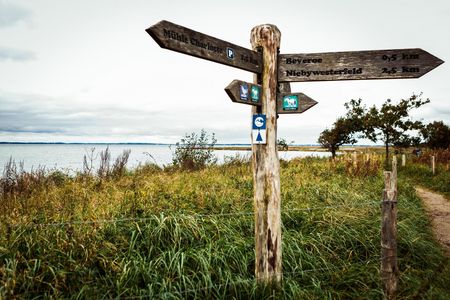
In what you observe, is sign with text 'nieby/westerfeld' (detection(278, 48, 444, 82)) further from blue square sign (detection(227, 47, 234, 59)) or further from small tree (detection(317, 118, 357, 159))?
small tree (detection(317, 118, 357, 159))

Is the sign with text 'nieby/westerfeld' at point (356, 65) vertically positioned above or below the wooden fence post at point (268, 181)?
above

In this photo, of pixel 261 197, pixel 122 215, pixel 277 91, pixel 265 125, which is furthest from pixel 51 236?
pixel 277 91

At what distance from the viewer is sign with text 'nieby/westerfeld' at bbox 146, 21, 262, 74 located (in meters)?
2.37

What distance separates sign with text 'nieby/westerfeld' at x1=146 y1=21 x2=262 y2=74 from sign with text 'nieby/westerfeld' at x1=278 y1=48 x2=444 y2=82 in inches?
14.8

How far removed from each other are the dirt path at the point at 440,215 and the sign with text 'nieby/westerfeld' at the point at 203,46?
4.40 metres

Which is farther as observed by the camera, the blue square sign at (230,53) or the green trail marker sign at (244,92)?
the blue square sign at (230,53)

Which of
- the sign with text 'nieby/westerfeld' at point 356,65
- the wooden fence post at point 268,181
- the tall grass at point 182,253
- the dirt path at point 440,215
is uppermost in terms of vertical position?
the sign with text 'nieby/westerfeld' at point 356,65

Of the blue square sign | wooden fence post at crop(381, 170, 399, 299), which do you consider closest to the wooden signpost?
the blue square sign

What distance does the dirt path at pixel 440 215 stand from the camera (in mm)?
5614

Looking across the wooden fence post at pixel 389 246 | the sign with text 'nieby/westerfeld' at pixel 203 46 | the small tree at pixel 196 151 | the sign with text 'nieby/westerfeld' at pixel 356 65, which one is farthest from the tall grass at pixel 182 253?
the small tree at pixel 196 151

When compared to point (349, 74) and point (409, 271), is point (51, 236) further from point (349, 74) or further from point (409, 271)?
point (409, 271)

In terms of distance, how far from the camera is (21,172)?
6445 mm

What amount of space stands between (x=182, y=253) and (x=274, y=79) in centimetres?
212

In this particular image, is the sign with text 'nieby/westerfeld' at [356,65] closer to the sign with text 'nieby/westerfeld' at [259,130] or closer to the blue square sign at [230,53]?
the sign with text 'nieby/westerfeld' at [259,130]
